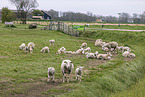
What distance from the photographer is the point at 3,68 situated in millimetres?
14234

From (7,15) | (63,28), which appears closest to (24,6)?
(7,15)

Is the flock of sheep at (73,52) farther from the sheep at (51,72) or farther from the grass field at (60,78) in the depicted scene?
the grass field at (60,78)

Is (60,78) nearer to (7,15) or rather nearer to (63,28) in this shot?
(63,28)

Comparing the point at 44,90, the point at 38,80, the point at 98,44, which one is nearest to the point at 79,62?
the point at 38,80

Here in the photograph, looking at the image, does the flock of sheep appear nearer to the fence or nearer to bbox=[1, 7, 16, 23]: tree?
the fence

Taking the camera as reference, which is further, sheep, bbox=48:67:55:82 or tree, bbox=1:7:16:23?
tree, bbox=1:7:16:23

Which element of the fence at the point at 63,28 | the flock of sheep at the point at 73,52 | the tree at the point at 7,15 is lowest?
the flock of sheep at the point at 73,52

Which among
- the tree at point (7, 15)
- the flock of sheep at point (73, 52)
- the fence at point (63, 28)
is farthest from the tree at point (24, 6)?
the flock of sheep at point (73, 52)

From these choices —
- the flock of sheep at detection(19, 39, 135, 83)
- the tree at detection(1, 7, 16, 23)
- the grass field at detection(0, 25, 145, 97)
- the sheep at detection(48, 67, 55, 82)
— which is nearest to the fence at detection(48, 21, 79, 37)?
the flock of sheep at detection(19, 39, 135, 83)

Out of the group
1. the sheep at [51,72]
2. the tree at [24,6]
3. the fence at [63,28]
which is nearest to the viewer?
the sheep at [51,72]

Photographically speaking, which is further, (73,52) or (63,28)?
(63,28)

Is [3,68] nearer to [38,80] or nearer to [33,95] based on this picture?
[38,80]

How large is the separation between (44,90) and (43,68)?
4262mm

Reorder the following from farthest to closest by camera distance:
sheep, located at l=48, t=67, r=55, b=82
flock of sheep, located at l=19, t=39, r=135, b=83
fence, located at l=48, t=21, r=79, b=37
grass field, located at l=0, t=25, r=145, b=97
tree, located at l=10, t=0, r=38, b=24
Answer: tree, located at l=10, t=0, r=38, b=24
fence, located at l=48, t=21, r=79, b=37
flock of sheep, located at l=19, t=39, r=135, b=83
sheep, located at l=48, t=67, r=55, b=82
grass field, located at l=0, t=25, r=145, b=97
